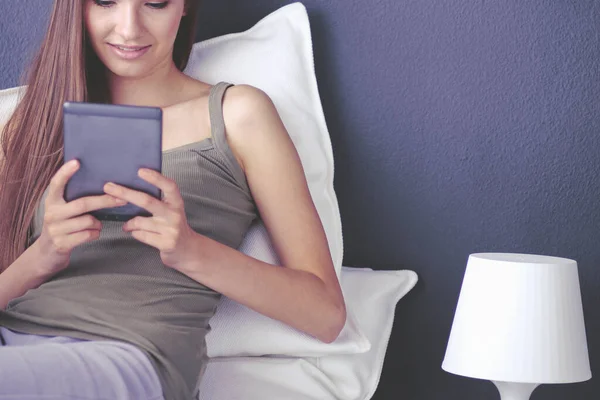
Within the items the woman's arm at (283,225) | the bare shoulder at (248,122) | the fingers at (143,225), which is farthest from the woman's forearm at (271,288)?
the bare shoulder at (248,122)

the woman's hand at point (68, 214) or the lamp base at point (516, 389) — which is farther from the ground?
the woman's hand at point (68, 214)

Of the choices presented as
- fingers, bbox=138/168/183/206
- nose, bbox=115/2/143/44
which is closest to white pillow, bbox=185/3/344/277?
nose, bbox=115/2/143/44

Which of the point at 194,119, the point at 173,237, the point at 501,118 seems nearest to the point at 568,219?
the point at 501,118

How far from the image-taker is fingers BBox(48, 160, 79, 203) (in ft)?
4.18

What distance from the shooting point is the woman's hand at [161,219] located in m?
1.28

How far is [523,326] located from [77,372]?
761mm

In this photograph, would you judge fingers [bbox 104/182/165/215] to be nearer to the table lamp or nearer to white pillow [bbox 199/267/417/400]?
white pillow [bbox 199/267/417/400]

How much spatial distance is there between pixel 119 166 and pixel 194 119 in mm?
409

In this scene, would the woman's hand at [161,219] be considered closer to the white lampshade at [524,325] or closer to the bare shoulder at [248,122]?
the bare shoulder at [248,122]

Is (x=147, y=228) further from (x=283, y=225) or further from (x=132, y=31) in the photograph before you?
(x=132, y=31)

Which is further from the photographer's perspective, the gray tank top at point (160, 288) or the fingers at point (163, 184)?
the gray tank top at point (160, 288)

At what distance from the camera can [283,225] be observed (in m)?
1.59

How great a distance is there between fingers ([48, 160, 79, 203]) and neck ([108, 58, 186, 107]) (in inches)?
18.8

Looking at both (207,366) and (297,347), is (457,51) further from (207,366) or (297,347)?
(207,366)
